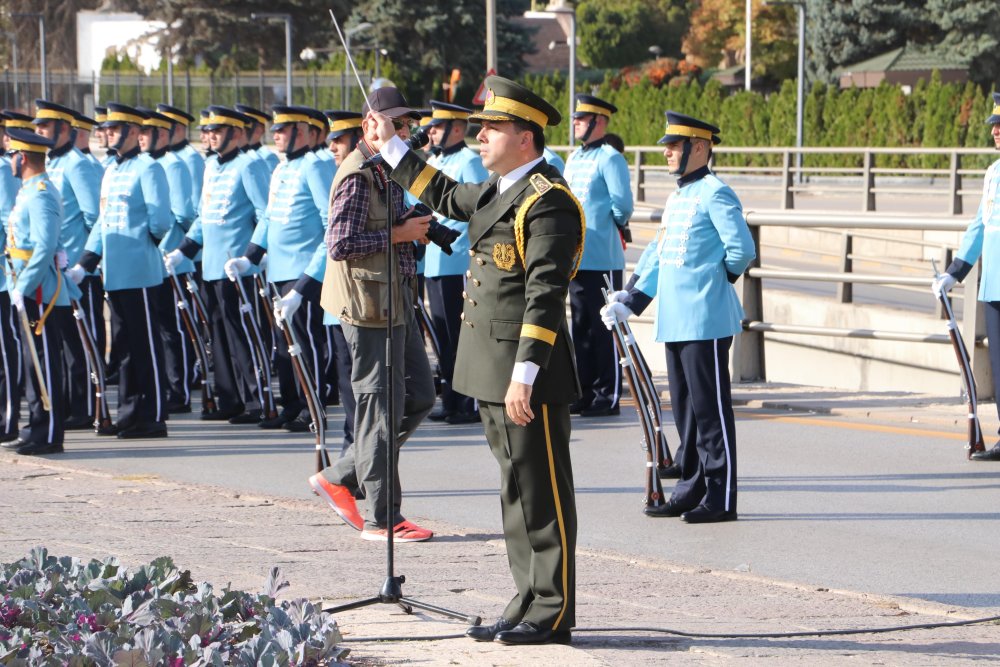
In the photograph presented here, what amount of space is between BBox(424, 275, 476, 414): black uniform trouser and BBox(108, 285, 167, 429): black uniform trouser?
179 cm

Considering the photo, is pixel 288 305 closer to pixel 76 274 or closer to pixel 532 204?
pixel 76 274

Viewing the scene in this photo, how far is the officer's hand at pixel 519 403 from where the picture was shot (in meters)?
5.36

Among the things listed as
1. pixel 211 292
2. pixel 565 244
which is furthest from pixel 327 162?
pixel 565 244

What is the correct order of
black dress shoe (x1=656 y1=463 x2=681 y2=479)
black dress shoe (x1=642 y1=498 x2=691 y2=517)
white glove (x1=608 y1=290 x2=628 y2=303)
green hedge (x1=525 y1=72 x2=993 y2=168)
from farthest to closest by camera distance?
green hedge (x1=525 y1=72 x2=993 y2=168), black dress shoe (x1=656 y1=463 x2=681 y2=479), white glove (x1=608 y1=290 x2=628 y2=303), black dress shoe (x1=642 y1=498 x2=691 y2=517)

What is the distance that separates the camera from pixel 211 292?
36.9ft

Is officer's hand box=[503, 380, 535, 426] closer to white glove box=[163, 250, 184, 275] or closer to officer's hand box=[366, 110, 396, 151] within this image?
officer's hand box=[366, 110, 396, 151]

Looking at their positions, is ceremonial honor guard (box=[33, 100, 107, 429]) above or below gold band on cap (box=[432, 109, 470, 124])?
below

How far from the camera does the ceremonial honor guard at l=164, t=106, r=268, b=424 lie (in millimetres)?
10945

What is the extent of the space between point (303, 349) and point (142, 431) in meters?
1.14

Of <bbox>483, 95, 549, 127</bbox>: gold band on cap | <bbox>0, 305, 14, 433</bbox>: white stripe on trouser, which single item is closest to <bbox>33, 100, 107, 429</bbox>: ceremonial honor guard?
<bbox>0, 305, 14, 433</bbox>: white stripe on trouser

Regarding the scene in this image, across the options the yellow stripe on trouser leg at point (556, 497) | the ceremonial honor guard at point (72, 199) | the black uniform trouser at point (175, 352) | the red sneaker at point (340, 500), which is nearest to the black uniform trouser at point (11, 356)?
the ceremonial honor guard at point (72, 199)

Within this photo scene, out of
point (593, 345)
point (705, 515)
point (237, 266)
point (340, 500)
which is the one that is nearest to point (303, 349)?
point (237, 266)

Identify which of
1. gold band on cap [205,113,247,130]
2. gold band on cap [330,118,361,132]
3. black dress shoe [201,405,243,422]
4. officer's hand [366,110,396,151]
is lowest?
black dress shoe [201,405,243,422]

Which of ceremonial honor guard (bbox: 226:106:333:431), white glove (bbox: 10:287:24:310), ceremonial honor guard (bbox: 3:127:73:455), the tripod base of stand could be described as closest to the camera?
the tripod base of stand
